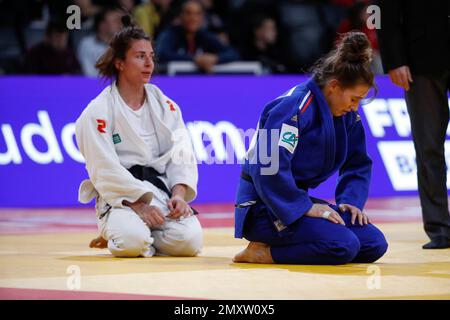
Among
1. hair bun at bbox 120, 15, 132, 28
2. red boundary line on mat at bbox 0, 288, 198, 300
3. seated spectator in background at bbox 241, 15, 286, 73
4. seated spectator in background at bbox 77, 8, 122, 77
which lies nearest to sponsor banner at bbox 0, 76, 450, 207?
seated spectator in background at bbox 77, 8, 122, 77

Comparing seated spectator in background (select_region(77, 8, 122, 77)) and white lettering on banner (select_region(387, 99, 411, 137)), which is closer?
white lettering on banner (select_region(387, 99, 411, 137))

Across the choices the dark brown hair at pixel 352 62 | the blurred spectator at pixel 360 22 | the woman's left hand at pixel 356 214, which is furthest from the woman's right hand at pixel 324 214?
the blurred spectator at pixel 360 22

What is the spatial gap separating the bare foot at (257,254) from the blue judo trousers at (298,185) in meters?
0.03

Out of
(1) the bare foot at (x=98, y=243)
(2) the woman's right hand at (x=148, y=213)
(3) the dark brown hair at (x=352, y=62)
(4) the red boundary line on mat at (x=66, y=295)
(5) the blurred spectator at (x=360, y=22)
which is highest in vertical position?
(5) the blurred spectator at (x=360, y=22)

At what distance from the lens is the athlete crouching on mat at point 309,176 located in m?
4.22

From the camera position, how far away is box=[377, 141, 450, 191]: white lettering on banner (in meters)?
8.27

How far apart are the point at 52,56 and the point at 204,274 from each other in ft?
17.1

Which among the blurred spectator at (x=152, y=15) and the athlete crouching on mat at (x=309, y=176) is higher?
the blurred spectator at (x=152, y=15)

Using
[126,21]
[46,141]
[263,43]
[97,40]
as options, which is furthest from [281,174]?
[263,43]

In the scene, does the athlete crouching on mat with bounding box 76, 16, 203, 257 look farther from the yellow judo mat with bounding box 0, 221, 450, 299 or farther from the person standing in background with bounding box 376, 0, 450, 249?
the person standing in background with bounding box 376, 0, 450, 249

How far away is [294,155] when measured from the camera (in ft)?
14.4

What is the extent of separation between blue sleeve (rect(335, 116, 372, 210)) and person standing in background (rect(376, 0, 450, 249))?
25.0 inches

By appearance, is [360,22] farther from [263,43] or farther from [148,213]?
[148,213]

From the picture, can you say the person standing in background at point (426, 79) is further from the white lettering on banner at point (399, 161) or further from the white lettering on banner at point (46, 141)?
the white lettering on banner at point (46, 141)
